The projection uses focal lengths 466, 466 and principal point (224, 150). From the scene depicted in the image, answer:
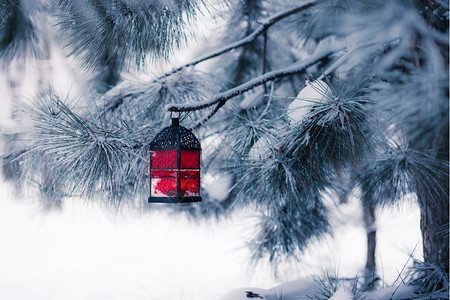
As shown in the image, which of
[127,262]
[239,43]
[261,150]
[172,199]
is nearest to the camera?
[172,199]

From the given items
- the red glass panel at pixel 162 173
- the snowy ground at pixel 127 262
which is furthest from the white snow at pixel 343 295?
the snowy ground at pixel 127 262

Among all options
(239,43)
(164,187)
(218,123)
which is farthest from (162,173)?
(239,43)

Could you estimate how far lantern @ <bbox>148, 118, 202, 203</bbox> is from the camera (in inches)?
43.4

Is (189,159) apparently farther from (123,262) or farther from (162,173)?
(123,262)

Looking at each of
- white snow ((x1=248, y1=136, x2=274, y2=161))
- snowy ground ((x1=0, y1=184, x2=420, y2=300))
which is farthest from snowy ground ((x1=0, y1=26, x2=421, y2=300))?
white snow ((x1=248, y1=136, x2=274, y2=161))

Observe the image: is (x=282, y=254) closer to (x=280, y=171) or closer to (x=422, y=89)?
(x=280, y=171)

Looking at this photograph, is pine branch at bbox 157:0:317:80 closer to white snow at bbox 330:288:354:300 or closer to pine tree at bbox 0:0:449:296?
pine tree at bbox 0:0:449:296

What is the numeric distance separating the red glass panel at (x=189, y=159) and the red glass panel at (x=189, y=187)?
1.3 inches

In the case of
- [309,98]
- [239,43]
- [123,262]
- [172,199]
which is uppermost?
[239,43]

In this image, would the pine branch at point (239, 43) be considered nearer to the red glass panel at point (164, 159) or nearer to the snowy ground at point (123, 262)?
the red glass panel at point (164, 159)

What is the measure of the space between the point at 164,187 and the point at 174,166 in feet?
0.20

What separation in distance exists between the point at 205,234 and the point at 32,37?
3.97 feet

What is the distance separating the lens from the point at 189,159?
1.13 metres

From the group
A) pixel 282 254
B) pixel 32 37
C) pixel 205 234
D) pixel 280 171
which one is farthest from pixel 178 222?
pixel 32 37
